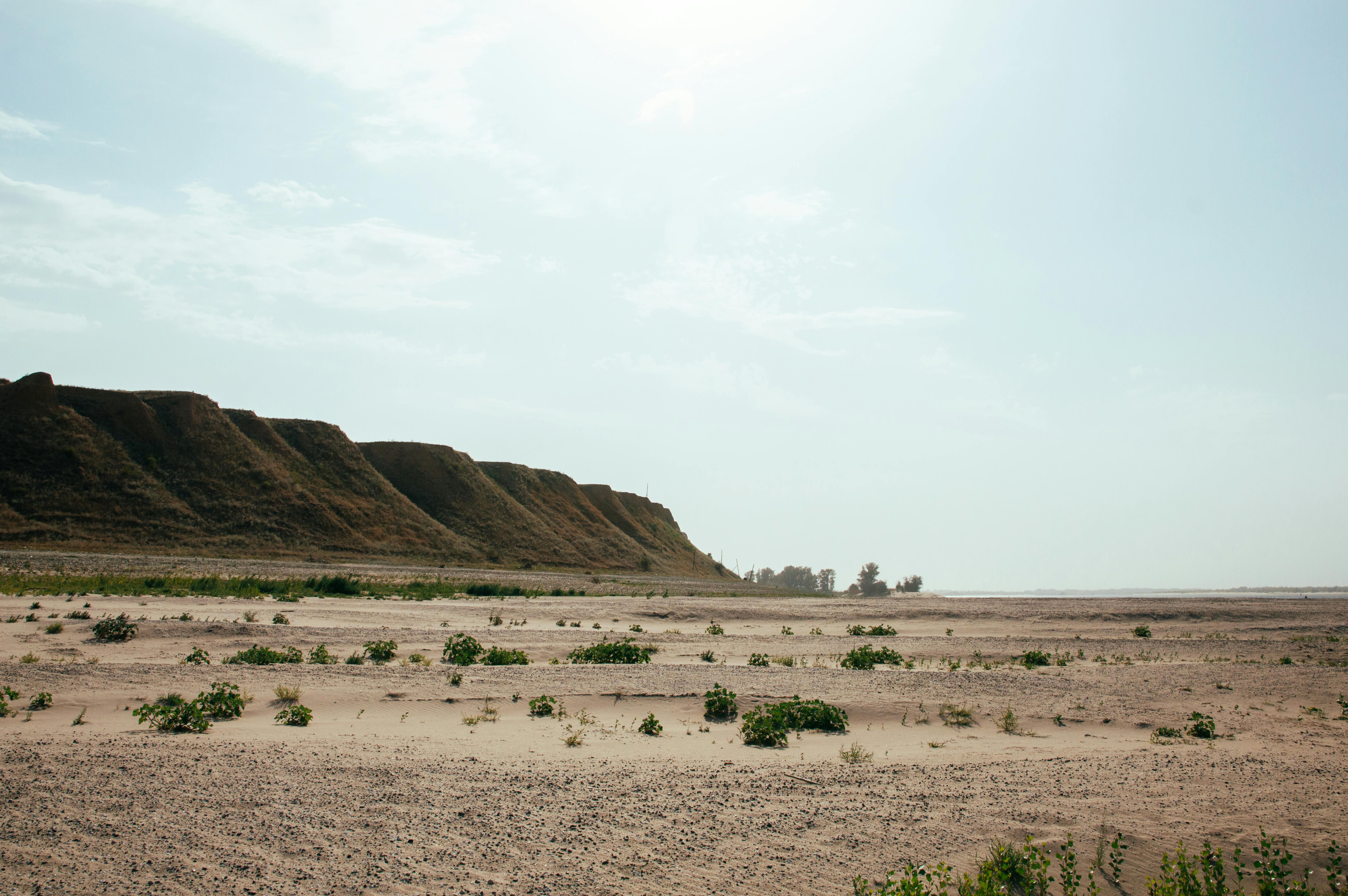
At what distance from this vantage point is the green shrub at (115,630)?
13.8 metres

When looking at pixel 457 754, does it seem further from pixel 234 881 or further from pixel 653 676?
pixel 653 676

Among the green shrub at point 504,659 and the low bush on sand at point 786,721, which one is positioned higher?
the low bush on sand at point 786,721

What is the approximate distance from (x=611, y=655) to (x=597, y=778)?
8.15 meters

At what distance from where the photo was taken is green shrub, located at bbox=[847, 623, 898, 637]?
23734 millimetres

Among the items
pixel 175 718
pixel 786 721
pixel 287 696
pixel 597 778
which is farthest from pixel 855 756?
pixel 175 718

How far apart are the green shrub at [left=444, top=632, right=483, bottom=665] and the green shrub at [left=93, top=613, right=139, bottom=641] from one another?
5883 millimetres

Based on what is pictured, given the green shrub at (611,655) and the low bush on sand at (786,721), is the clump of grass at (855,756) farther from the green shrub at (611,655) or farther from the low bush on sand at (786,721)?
the green shrub at (611,655)

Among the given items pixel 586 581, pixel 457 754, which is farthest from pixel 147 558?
pixel 457 754

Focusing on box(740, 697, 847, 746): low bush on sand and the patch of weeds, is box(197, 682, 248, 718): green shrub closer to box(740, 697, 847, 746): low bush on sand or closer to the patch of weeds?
the patch of weeds

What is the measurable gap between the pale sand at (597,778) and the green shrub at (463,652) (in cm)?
112

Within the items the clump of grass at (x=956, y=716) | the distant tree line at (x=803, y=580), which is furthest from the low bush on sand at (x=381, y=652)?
the distant tree line at (x=803, y=580)

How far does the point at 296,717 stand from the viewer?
29.0 feet

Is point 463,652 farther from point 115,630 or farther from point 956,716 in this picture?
point 956,716

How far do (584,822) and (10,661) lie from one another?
10.4 m
